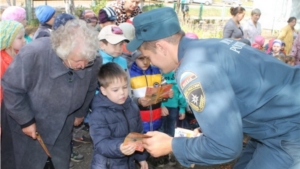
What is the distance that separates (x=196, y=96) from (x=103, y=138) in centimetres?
112

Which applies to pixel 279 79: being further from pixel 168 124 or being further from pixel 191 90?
pixel 168 124

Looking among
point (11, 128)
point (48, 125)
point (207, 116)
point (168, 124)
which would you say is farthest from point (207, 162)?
point (168, 124)

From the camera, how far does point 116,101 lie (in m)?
2.66

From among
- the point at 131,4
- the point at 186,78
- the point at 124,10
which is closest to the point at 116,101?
the point at 186,78

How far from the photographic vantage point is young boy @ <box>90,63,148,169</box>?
2.48 m

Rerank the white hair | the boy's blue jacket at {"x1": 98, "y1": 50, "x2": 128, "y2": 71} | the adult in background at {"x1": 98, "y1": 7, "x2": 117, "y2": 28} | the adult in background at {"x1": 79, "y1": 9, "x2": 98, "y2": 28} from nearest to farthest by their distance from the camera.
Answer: the white hair < the boy's blue jacket at {"x1": 98, "y1": 50, "x2": 128, "y2": 71} < the adult in background at {"x1": 98, "y1": 7, "x2": 117, "y2": 28} < the adult in background at {"x1": 79, "y1": 9, "x2": 98, "y2": 28}

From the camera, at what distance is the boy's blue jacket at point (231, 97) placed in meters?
1.59

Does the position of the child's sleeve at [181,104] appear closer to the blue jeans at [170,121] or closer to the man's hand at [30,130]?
the blue jeans at [170,121]

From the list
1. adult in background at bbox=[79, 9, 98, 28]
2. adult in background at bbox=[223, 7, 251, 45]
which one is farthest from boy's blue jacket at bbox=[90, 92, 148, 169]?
adult in background at bbox=[223, 7, 251, 45]

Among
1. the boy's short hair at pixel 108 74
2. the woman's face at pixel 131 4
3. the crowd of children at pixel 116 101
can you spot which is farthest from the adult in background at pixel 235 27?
the boy's short hair at pixel 108 74

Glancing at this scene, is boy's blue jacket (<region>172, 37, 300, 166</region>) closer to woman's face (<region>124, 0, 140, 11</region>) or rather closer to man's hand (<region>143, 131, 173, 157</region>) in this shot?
man's hand (<region>143, 131, 173, 157</region>)

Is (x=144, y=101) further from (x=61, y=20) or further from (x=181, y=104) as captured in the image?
(x=61, y=20)

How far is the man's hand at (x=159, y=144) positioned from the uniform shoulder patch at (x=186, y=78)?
0.44m

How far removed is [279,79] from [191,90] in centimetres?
57
